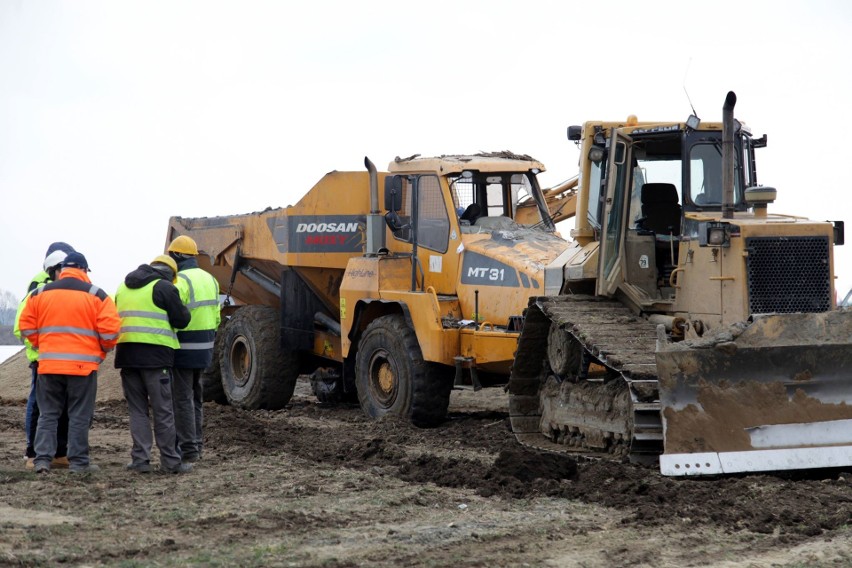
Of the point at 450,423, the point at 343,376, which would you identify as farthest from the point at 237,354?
the point at 450,423

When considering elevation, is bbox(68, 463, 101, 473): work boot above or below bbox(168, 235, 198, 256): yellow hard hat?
below

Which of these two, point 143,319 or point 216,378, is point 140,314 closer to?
point 143,319

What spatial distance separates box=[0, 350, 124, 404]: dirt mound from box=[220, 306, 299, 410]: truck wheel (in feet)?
5.55

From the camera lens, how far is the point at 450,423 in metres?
13.0

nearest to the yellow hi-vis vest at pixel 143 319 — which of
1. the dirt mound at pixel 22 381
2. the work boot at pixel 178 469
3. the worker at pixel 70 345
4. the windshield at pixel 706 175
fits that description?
the worker at pixel 70 345

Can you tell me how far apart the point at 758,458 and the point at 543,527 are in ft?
6.99

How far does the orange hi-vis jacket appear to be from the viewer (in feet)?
31.8

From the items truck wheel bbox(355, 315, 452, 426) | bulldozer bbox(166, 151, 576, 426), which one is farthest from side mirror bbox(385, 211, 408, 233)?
truck wheel bbox(355, 315, 452, 426)

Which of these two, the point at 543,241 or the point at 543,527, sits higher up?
the point at 543,241

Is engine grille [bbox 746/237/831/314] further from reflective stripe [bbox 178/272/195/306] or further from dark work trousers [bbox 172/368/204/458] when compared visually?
dark work trousers [bbox 172/368/204/458]

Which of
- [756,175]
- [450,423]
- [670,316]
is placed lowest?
[450,423]

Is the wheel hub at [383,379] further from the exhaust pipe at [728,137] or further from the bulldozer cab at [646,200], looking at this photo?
the exhaust pipe at [728,137]

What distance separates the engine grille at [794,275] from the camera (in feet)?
30.2

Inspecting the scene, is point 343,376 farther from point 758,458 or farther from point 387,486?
point 758,458
